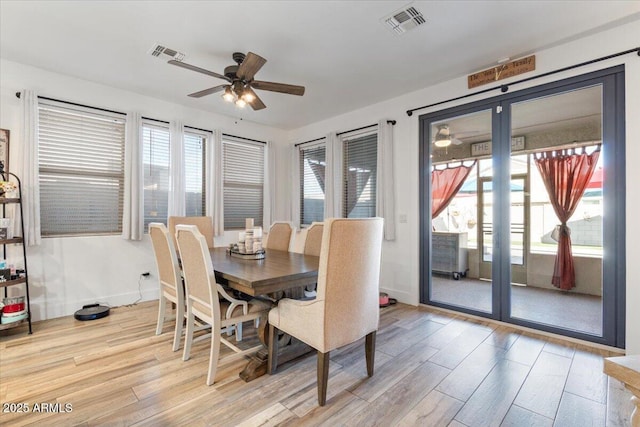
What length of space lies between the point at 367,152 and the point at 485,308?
249 cm

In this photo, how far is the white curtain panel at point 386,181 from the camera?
12.7 ft

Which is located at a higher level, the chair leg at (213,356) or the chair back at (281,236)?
the chair back at (281,236)

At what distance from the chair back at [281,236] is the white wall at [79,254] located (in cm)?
173

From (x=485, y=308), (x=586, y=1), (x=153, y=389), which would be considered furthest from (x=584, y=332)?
(x=153, y=389)

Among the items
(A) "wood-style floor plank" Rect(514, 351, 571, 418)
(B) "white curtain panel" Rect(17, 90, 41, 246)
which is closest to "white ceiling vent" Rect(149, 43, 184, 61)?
(B) "white curtain panel" Rect(17, 90, 41, 246)

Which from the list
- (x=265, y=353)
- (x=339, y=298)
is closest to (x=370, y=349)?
(x=339, y=298)

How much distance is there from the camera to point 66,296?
329 cm

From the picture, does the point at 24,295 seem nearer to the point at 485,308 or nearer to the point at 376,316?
the point at 376,316

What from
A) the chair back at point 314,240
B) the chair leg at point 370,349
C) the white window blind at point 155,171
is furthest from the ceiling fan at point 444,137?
the white window blind at point 155,171

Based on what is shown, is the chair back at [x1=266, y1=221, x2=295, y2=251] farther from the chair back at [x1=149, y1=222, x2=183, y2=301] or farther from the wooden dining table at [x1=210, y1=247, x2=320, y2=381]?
the chair back at [x1=149, y1=222, x2=183, y2=301]

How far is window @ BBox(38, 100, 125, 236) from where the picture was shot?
10.6 ft

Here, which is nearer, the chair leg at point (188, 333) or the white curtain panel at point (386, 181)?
the chair leg at point (188, 333)

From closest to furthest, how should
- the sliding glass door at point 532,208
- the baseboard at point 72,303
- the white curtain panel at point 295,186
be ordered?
the sliding glass door at point 532,208
the baseboard at point 72,303
the white curtain panel at point 295,186

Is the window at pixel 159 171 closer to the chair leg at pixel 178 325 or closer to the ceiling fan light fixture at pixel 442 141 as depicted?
the chair leg at pixel 178 325
